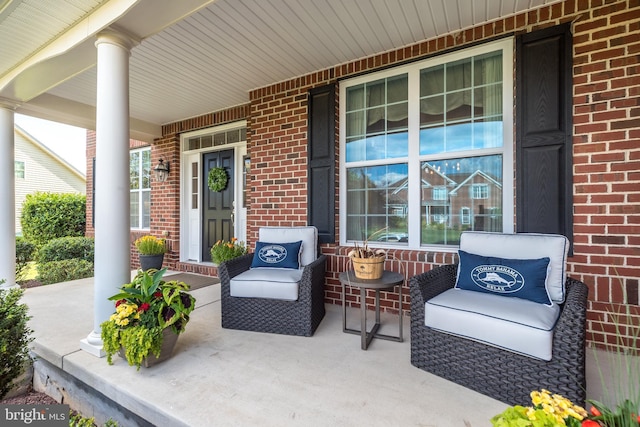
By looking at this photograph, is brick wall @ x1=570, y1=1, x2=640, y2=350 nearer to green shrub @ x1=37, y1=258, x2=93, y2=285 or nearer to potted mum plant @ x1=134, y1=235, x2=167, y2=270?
potted mum plant @ x1=134, y1=235, x2=167, y2=270

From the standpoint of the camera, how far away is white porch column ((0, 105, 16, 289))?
3.71m

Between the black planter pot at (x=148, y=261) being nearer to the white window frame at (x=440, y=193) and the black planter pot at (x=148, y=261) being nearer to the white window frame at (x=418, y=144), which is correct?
the white window frame at (x=418, y=144)

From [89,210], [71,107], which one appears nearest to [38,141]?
[89,210]

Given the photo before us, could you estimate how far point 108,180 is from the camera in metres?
2.17

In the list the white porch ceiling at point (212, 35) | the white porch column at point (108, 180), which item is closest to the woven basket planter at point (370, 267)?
the white porch column at point (108, 180)

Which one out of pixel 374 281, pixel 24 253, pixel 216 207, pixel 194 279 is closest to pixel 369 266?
pixel 374 281

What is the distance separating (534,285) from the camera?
6.19 feet

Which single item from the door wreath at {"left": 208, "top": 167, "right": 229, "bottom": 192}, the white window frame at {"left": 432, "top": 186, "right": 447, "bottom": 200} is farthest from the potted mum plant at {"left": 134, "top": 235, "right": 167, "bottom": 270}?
the white window frame at {"left": 432, "top": 186, "right": 447, "bottom": 200}

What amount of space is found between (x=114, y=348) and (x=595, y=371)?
10.0 ft

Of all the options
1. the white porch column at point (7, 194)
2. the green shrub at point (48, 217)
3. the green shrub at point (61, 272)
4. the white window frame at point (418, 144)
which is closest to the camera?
the white window frame at point (418, 144)

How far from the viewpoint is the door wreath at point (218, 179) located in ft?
16.0

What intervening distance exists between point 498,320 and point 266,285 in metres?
1.67

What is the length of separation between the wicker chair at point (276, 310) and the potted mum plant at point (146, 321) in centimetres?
54

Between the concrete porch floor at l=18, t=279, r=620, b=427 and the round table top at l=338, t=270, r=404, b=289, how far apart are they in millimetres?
475
